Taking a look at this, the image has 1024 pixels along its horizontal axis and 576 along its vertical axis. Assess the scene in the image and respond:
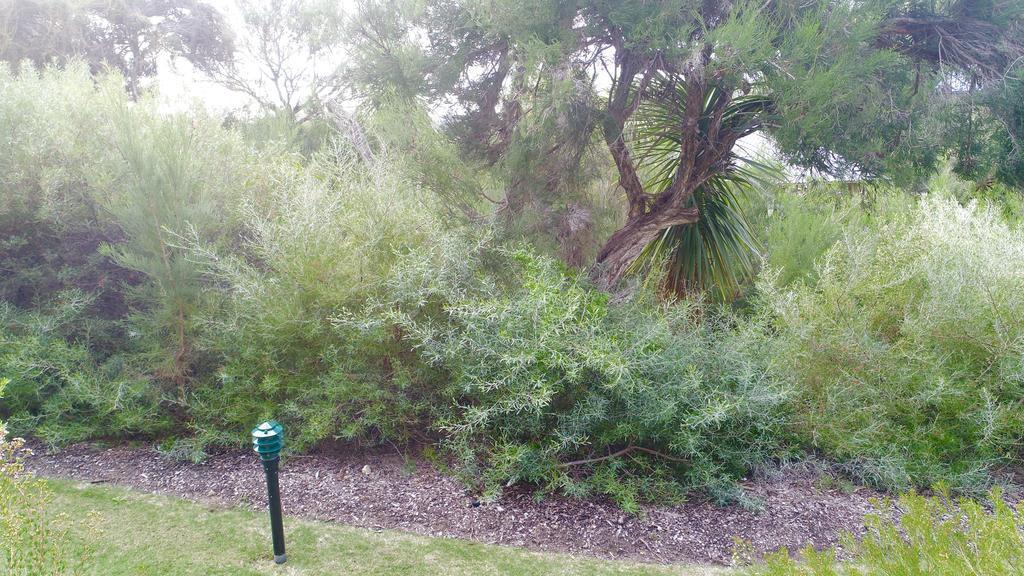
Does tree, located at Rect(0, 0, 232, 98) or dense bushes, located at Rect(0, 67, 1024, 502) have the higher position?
tree, located at Rect(0, 0, 232, 98)

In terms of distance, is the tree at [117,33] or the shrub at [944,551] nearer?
the shrub at [944,551]

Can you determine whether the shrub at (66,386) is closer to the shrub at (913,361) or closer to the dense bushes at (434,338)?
the dense bushes at (434,338)

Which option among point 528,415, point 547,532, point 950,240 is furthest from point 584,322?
point 950,240

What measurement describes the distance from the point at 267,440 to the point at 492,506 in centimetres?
129

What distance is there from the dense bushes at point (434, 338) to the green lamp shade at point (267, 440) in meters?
0.83

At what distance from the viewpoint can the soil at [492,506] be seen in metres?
2.84

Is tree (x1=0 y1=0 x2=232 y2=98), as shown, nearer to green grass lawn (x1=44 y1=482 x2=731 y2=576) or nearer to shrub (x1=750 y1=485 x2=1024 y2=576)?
green grass lawn (x1=44 y1=482 x2=731 y2=576)

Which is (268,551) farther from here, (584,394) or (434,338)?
(584,394)

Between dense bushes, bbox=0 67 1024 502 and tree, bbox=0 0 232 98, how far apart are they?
4.61 meters

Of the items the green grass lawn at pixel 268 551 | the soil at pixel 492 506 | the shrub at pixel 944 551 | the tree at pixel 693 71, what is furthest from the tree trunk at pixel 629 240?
the shrub at pixel 944 551

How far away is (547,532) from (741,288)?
3.83m

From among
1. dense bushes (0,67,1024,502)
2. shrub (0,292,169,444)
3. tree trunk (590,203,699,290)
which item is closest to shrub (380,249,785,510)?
dense bushes (0,67,1024,502)

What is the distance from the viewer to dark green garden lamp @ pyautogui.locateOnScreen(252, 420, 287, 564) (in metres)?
2.39

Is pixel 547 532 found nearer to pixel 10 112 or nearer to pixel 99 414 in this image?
pixel 99 414
